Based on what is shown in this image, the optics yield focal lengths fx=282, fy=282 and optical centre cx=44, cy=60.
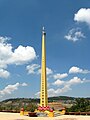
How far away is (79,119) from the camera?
31.6m

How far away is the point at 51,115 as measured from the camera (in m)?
38.1

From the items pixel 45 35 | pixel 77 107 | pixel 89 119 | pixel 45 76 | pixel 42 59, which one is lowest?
pixel 89 119

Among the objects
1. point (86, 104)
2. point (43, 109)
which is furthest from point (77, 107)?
point (43, 109)

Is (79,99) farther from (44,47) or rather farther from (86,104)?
(44,47)

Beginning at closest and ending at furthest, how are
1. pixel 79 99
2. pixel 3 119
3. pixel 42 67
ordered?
1. pixel 3 119
2. pixel 42 67
3. pixel 79 99

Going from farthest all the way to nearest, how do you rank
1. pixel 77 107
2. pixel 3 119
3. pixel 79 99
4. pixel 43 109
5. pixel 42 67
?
pixel 79 99
pixel 77 107
pixel 42 67
pixel 43 109
pixel 3 119

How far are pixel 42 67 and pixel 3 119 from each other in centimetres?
2457

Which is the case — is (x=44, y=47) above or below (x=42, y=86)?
above

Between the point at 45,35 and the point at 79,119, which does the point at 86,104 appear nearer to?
the point at 45,35

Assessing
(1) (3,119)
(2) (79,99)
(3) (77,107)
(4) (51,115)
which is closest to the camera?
(1) (3,119)

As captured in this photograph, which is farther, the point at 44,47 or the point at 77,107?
the point at 77,107

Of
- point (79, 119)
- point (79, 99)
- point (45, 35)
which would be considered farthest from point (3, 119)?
point (79, 99)

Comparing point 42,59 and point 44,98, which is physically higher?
point 42,59

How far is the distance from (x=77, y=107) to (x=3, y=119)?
4311 centimetres
